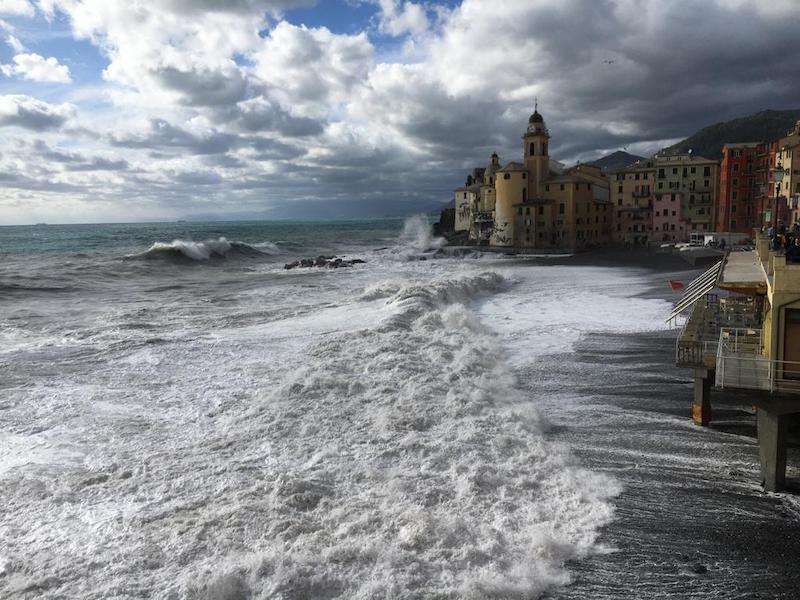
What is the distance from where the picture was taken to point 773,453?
409 inches

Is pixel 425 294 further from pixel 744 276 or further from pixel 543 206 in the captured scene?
pixel 543 206

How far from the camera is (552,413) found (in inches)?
560

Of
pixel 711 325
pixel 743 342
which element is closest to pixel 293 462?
pixel 743 342

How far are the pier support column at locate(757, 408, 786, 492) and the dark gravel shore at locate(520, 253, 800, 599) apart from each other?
217mm

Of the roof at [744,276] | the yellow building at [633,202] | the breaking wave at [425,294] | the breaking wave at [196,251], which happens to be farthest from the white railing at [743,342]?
the yellow building at [633,202]

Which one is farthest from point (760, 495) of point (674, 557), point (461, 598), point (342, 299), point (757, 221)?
point (757, 221)

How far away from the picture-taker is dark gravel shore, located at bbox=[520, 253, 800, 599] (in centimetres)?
791

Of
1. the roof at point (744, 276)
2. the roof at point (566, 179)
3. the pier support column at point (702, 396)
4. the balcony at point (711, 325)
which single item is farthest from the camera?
the roof at point (566, 179)

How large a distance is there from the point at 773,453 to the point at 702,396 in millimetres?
2978

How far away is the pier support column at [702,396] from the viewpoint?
43.4ft

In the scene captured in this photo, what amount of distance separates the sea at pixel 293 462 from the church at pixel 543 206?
52.0 m

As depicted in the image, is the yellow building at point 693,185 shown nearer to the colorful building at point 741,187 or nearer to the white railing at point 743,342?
the colorful building at point 741,187

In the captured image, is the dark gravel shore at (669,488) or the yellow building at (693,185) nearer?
the dark gravel shore at (669,488)

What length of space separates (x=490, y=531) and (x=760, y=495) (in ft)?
16.4
